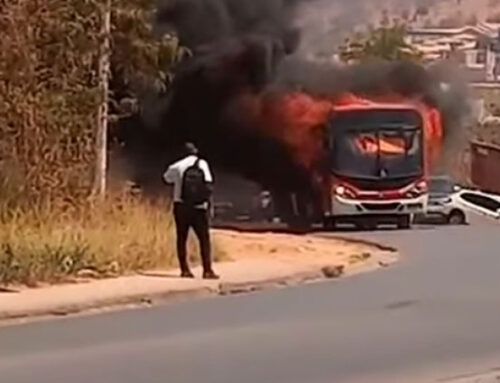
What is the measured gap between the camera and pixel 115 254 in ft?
72.5

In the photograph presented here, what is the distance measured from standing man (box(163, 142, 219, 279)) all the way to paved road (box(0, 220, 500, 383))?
4.60 ft

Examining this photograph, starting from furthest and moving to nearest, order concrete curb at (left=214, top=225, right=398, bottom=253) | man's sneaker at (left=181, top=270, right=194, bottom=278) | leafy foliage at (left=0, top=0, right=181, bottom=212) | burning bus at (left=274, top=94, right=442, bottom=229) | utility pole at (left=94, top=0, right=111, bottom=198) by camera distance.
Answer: burning bus at (left=274, top=94, right=442, bottom=229) → concrete curb at (left=214, top=225, right=398, bottom=253) → utility pole at (left=94, top=0, right=111, bottom=198) → leafy foliage at (left=0, top=0, right=181, bottom=212) → man's sneaker at (left=181, top=270, right=194, bottom=278)

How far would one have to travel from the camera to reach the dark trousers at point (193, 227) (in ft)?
68.9

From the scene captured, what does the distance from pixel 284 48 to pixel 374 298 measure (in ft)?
91.7

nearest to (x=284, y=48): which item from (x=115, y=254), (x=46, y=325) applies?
(x=115, y=254)

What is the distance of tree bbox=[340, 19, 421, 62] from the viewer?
177 feet

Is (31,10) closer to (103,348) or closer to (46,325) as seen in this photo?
(46,325)

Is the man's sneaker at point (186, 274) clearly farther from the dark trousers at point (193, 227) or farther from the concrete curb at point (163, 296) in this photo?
the concrete curb at point (163, 296)

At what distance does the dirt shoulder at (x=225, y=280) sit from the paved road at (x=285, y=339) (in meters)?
0.58

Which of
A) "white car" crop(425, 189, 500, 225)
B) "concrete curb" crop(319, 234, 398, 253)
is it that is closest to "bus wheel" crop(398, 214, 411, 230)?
"white car" crop(425, 189, 500, 225)

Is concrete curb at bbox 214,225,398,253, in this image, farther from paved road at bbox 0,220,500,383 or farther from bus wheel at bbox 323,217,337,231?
paved road at bbox 0,220,500,383

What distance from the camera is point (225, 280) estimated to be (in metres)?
20.9

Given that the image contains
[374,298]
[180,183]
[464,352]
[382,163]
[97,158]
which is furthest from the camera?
[382,163]

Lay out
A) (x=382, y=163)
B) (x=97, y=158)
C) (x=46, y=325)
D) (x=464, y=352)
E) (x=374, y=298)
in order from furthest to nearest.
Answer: (x=382, y=163), (x=97, y=158), (x=374, y=298), (x=46, y=325), (x=464, y=352)
